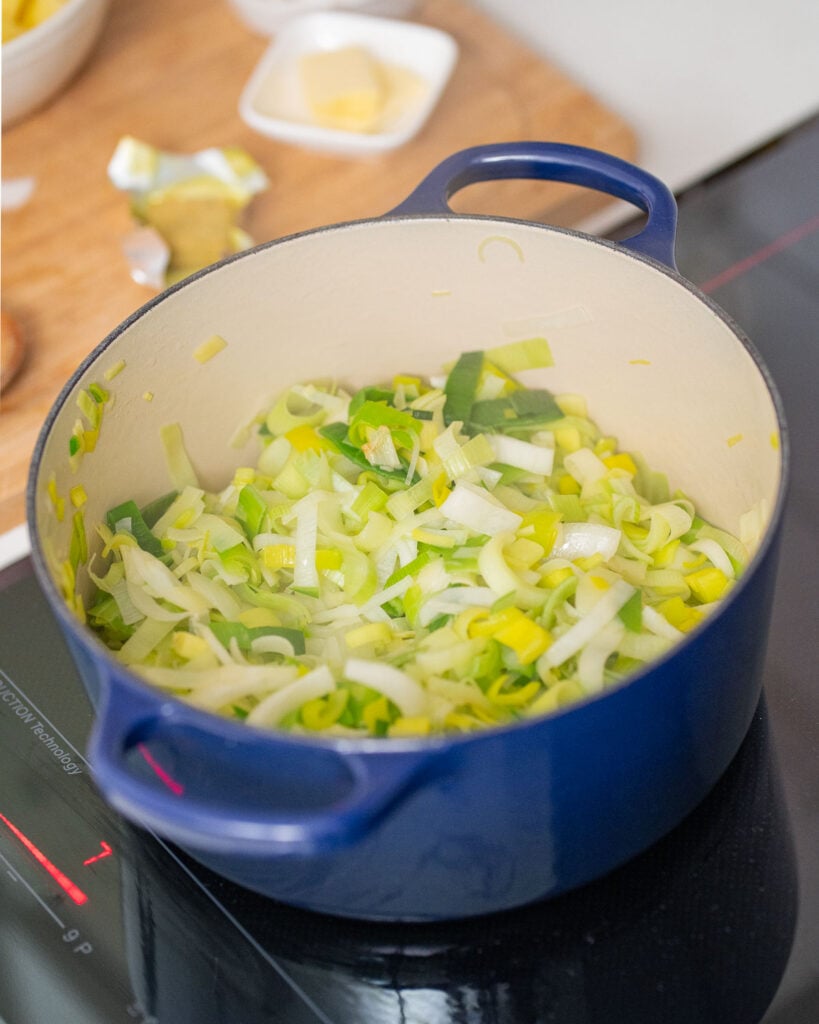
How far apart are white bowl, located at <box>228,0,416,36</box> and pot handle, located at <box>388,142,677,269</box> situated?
0.52 m

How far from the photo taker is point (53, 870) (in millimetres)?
812

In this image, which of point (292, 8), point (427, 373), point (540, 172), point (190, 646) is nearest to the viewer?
point (190, 646)

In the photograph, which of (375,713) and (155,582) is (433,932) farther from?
(155,582)

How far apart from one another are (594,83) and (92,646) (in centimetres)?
96

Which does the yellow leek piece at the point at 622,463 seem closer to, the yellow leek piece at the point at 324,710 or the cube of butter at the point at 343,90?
the yellow leek piece at the point at 324,710

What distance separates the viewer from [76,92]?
136 cm

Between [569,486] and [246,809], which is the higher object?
[246,809]

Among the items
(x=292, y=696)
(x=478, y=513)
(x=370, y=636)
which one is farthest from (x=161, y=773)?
(x=478, y=513)

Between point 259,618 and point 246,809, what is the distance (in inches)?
11.3

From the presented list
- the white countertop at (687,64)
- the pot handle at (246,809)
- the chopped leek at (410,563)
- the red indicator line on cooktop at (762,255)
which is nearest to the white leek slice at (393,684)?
the chopped leek at (410,563)

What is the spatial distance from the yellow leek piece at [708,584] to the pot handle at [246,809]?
0.33 meters

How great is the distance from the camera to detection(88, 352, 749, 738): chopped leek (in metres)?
0.76

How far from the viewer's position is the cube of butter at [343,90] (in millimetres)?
1249

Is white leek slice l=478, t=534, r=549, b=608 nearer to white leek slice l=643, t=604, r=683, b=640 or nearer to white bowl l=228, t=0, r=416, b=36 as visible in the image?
white leek slice l=643, t=604, r=683, b=640
